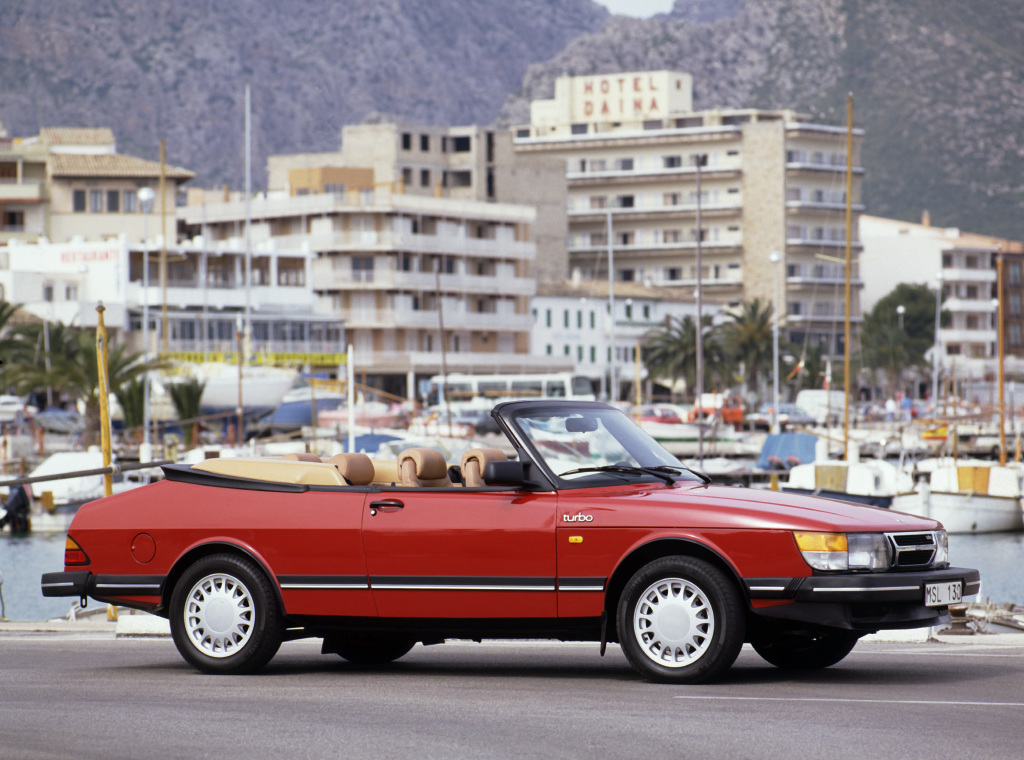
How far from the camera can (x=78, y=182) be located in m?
121

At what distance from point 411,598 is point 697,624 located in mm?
1815

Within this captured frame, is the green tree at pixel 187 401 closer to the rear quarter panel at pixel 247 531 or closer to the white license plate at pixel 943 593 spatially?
the rear quarter panel at pixel 247 531

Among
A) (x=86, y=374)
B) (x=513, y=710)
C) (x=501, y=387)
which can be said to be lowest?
(x=513, y=710)

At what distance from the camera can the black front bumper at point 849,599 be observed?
372 inches

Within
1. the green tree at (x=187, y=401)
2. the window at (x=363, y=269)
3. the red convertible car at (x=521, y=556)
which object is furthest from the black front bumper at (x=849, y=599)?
the window at (x=363, y=269)

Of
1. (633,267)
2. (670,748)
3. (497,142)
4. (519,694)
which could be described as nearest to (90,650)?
(519,694)

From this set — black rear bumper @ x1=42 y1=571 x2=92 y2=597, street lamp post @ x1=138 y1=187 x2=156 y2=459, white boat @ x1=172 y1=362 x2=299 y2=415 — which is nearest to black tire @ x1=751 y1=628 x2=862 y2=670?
A: black rear bumper @ x1=42 y1=571 x2=92 y2=597

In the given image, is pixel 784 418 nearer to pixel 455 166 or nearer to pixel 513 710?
pixel 455 166

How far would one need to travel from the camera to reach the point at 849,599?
31.0 feet

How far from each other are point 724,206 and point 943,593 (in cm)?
14196

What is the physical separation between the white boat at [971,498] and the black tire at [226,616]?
3669cm

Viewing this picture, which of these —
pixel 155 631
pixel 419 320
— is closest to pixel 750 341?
pixel 419 320

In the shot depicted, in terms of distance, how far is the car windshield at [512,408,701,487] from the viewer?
10305 millimetres

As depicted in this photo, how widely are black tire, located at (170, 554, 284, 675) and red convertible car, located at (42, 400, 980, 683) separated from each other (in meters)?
0.01
